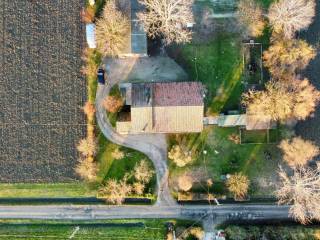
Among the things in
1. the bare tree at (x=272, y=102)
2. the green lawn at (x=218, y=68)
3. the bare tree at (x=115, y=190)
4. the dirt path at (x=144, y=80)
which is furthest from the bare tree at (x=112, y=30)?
the bare tree at (x=272, y=102)

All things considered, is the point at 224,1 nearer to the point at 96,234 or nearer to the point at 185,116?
the point at 185,116

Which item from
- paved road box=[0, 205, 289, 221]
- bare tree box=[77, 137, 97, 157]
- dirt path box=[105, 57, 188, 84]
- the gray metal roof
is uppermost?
the gray metal roof

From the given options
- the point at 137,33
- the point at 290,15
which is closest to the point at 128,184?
the point at 137,33

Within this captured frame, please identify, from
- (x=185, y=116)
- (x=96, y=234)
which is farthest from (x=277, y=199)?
(x=96, y=234)

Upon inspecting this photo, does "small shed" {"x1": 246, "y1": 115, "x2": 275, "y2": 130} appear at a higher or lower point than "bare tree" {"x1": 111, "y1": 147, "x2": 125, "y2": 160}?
higher

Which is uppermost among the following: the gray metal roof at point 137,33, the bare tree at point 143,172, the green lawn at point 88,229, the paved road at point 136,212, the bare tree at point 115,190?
the gray metal roof at point 137,33

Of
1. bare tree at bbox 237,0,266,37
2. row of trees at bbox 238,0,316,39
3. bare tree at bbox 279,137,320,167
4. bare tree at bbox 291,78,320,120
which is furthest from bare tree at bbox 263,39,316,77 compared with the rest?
bare tree at bbox 279,137,320,167

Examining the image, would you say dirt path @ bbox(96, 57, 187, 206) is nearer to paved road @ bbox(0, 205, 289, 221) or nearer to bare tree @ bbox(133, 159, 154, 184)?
bare tree @ bbox(133, 159, 154, 184)

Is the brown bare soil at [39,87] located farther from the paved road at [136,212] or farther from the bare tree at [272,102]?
the bare tree at [272,102]
